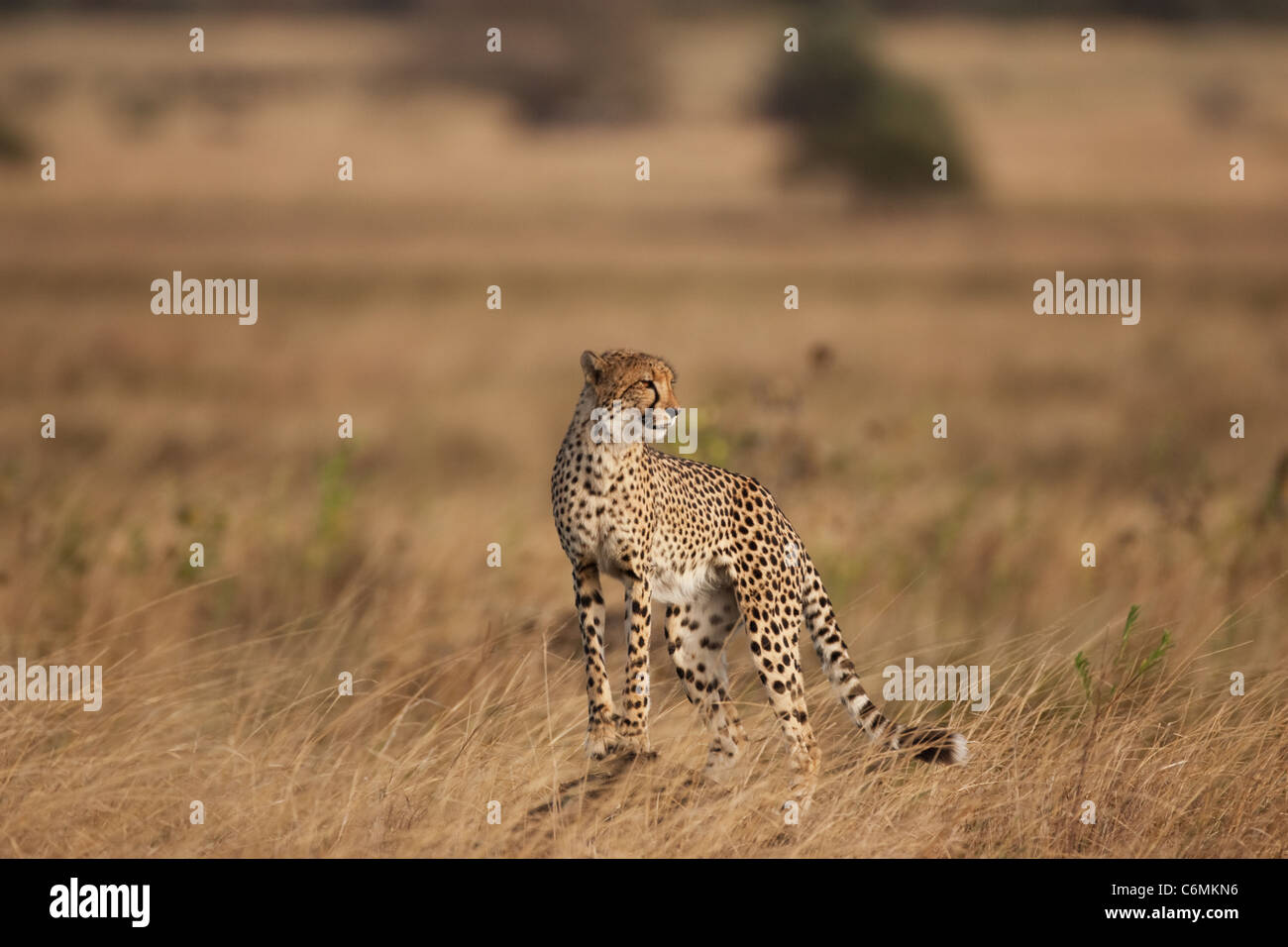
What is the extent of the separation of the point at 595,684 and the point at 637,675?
12 cm

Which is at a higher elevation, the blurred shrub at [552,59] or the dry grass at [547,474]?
the blurred shrub at [552,59]

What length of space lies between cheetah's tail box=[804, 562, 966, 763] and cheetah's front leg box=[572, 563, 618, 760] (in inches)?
33.2

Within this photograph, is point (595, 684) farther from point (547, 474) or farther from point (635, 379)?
point (547, 474)

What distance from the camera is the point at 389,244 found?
27.4 meters

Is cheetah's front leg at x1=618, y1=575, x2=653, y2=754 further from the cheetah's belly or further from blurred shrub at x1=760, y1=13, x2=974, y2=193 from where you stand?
blurred shrub at x1=760, y1=13, x2=974, y2=193

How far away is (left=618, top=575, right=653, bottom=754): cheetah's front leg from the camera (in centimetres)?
456

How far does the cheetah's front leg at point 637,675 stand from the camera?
15.0ft

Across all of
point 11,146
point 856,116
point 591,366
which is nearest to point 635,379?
point 591,366

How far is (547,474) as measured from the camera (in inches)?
506

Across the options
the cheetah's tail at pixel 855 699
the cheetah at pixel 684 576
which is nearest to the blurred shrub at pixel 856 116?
the cheetah's tail at pixel 855 699

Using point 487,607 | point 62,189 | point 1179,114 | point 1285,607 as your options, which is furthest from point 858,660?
point 1179,114

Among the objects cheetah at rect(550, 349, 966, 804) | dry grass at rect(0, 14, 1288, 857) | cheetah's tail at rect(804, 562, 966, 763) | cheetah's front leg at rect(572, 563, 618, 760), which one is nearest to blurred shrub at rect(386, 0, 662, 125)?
dry grass at rect(0, 14, 1288, 857)

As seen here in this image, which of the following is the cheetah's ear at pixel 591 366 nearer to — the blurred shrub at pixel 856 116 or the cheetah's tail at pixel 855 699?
the cheetah's tail at pixel 855 699

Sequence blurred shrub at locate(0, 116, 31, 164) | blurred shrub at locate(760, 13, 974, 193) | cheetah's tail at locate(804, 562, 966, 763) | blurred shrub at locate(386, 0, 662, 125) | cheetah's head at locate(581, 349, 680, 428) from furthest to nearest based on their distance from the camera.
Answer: blurred shrub at locate(386, 0, 662, 125) < blurred shrub at locate(760, 13, 974, 193) < blurred shrub at locate(0, 116, 31, 164) < cheetah's tail at locate(804, 562, 966, 763) < cheetah's head at locate(581, 349, 680, 428)
